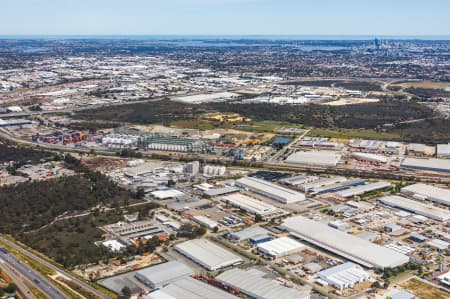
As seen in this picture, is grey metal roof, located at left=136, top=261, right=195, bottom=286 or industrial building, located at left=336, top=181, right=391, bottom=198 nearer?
grey metal roof, located at left=136, top=261, right=195, bottom=286

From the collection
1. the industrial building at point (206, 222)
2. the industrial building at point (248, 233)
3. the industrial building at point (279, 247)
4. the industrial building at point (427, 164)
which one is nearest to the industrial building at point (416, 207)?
the industrial building at point (427, 164)

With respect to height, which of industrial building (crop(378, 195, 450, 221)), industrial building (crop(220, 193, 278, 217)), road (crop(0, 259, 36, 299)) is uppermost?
road (crop(0, 259, 36, 299))

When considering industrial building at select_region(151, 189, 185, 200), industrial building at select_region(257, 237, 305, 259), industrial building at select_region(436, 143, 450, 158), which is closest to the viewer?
industrial building at select_region(257, 237, 305, 259)

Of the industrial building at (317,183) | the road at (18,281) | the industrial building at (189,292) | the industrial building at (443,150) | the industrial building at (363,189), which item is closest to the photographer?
the industrial building at (189,292)

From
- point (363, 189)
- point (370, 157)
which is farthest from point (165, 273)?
point (370, 157)

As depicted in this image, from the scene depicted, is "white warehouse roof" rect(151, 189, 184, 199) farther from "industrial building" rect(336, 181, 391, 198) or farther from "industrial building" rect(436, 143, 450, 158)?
"industrial building" rect(436, 143, 450, 158)

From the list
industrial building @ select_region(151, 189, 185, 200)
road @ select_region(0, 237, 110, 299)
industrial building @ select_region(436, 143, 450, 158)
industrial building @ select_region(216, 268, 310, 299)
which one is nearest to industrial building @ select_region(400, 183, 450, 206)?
industrial building @ select_region(436, 143, 450, 158)

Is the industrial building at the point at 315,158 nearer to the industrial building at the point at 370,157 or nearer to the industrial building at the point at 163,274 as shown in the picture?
the industrial building at the point at 370,157
